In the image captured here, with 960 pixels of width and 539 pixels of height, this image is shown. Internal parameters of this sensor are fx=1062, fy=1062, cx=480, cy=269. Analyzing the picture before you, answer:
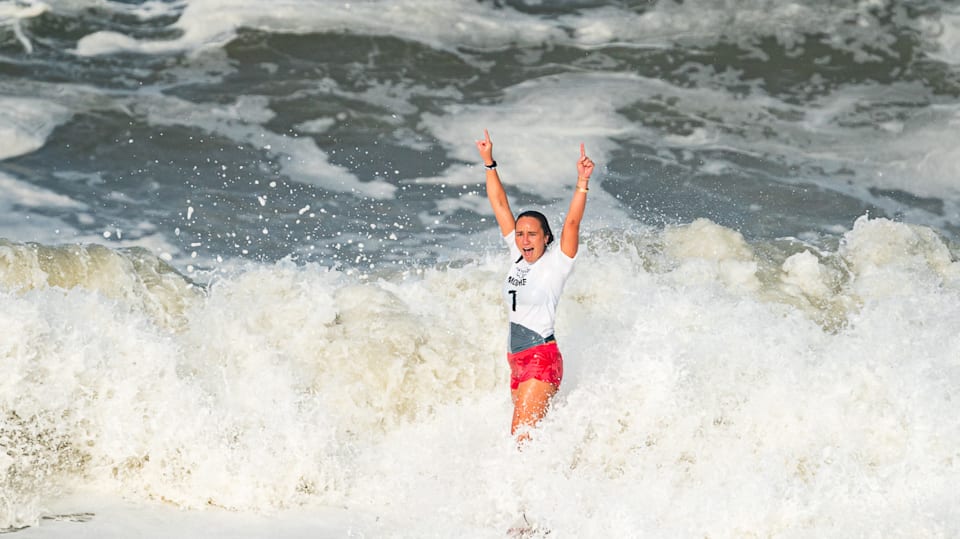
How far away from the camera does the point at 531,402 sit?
228 inches

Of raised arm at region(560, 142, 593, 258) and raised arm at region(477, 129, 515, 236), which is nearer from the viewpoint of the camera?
raised arm at region(560, 142, 593, 258)

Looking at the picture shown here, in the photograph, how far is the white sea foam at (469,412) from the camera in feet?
18.8

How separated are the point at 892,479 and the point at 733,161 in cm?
858

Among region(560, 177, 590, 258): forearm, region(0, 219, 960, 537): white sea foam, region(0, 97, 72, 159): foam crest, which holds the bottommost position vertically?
region(0, 97, 72, 159): foam crest

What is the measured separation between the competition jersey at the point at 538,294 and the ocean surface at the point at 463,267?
2.02 feet

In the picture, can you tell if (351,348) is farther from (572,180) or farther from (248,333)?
(572,180)

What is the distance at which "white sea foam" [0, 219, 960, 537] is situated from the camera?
226 inches

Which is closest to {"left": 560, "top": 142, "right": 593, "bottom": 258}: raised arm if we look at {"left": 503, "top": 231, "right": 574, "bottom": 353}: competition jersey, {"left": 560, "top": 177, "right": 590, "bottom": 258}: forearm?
{"left": 560, "top": 177, "right": 590, "bottom": 258}: forearm

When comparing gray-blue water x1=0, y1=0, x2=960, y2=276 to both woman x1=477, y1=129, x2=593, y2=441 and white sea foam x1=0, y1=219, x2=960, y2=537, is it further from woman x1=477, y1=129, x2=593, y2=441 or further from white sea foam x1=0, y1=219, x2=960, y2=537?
woman x1=477, y1=129, x2=593, y2=441

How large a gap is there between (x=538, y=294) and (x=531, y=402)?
1.94 ft

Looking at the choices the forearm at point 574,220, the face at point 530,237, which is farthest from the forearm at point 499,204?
the forearm at point 574,220

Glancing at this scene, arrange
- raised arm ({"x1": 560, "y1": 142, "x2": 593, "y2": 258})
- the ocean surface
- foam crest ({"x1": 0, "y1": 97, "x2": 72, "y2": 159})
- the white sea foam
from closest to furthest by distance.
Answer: raised arm ({"x1": 560, "y1": 142, "x2": 593, "y2": 258}) < the white sea foam < the ocean surface < foam crest ({"x1": 0, "y1": 97, "x2": 72, "y2": 159})

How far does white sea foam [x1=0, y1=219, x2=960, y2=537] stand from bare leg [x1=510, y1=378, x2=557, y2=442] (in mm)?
95

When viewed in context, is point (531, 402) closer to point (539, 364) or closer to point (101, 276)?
point (539, 364)
